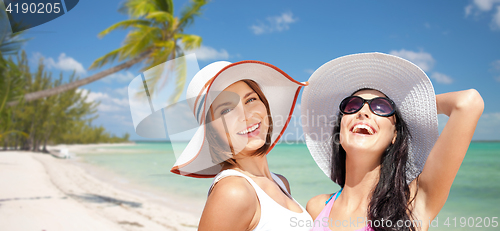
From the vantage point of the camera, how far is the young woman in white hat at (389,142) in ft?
5.49

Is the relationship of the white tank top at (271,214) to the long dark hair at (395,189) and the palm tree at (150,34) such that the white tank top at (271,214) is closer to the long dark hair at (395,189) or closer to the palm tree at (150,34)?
the long dark hair at (395,189)

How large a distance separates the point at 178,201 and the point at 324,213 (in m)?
10.2

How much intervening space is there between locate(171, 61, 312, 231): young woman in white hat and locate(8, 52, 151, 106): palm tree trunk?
809 cm

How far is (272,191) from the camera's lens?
77.8 inches

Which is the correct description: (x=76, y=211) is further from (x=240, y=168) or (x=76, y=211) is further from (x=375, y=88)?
(x=375, y=88)

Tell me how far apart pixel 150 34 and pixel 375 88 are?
1078 cm

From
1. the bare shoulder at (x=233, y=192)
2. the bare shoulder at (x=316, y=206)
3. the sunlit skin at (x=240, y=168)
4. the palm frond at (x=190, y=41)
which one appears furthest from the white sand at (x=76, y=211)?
the palm frond at (x=190, y=41)

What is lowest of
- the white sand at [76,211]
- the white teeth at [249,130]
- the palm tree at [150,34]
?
the white sand at [76,211]

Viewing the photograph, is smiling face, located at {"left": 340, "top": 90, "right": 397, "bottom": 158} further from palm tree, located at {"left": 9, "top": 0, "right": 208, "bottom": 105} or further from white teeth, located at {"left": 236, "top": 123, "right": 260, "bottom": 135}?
palm tree, located at {"left": 9, "top": 0, "right": 208, "bottom": 105}

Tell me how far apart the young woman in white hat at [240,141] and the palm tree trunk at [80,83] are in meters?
8.09

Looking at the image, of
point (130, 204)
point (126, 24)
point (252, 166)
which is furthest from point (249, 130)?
point (126, 24)

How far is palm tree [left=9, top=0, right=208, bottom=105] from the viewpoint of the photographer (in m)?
11.1

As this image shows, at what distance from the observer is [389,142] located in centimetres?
204

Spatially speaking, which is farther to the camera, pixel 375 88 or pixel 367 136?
pixel 375 88
